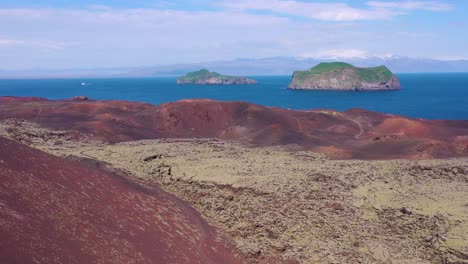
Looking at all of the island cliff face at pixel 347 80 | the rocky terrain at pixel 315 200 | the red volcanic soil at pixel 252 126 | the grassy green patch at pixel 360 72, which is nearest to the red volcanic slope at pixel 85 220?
the rocky terrain at pixel 315 200

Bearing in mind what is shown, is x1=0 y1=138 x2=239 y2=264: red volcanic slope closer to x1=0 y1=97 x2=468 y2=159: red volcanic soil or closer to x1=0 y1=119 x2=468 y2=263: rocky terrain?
x1=0 y1=119 x2=468 y2=263: rocky terrain

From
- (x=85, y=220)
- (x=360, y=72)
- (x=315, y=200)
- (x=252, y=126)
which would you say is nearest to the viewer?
(x=85, y=220)

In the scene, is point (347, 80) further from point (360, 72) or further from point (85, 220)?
point (85, 220)

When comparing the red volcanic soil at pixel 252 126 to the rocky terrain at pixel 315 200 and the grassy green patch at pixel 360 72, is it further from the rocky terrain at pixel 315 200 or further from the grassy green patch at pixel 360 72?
the grassy green patch at pixel 360 72

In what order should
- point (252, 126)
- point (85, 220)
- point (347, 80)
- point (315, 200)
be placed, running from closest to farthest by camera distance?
point (85, 220) < point (315, 200) < point (252, 126) < point (347, 80)

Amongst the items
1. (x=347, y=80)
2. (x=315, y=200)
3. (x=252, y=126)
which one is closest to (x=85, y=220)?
(x=315, y=200)

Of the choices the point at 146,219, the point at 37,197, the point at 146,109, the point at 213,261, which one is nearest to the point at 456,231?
the point at 213,261
